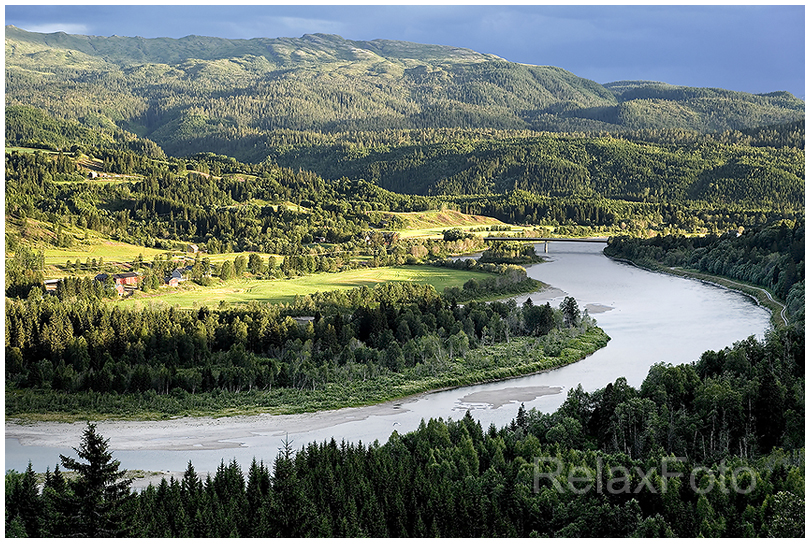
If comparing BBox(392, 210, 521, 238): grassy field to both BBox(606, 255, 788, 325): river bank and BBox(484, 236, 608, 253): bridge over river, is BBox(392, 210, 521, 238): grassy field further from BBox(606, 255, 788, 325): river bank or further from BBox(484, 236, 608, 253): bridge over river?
BBox(606, 255, 788, 325): river bank

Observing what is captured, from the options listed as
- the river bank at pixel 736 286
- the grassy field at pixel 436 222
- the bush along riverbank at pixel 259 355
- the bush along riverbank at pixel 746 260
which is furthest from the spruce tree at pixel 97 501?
the grassy field at pixel 436 222

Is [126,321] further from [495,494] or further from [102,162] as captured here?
[102,162]

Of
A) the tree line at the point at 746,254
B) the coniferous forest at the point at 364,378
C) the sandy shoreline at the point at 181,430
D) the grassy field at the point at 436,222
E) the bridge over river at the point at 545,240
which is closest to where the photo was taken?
the coniferous forest at the point at 364,378

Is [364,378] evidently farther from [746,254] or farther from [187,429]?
[746,254]

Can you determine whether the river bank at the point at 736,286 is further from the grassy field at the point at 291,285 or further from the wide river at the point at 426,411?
the grassy field at the point at 291,285

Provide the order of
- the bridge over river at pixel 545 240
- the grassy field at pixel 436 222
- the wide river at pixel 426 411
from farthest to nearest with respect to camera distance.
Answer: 1. the grassy field at pixel 436 222
2. the bridge over river at pixel 545 240
3. the wide river at pixel 426 411

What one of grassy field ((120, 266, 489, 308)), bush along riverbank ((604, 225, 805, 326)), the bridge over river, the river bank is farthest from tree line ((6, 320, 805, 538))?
the bridge over river

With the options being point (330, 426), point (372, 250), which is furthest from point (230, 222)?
point (330, 426)

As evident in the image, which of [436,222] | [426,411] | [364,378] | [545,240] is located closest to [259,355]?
[364,378]
